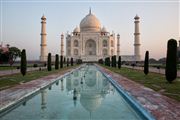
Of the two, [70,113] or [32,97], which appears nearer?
[70,113]

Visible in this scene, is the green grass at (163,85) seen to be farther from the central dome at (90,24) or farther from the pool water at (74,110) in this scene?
the central dome at (90,24)

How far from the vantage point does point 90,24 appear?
48.1 meters

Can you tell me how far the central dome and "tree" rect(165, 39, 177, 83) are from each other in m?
39.9

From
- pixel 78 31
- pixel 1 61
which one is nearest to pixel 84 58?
pixel 78 31

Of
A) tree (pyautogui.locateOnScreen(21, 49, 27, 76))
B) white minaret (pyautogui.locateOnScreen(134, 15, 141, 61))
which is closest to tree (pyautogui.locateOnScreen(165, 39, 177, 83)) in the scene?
tree (pyautogui.locateOnScreen(21, 49, 27, 76))

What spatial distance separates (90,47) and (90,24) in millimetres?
4750

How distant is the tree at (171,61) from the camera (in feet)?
28.0

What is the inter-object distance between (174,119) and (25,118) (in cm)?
220

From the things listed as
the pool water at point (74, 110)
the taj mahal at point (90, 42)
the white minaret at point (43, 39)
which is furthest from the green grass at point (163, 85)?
the taj mahal at point (90, 42)

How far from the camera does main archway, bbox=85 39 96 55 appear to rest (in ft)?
162

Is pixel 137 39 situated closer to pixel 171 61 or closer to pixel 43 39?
pixel 43 39

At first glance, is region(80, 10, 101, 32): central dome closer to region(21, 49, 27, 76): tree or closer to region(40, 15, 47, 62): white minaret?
region(40, 15, 47, 62): white minaret

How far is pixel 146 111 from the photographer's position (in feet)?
13.3

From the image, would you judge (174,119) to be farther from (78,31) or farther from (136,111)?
(78,31)
